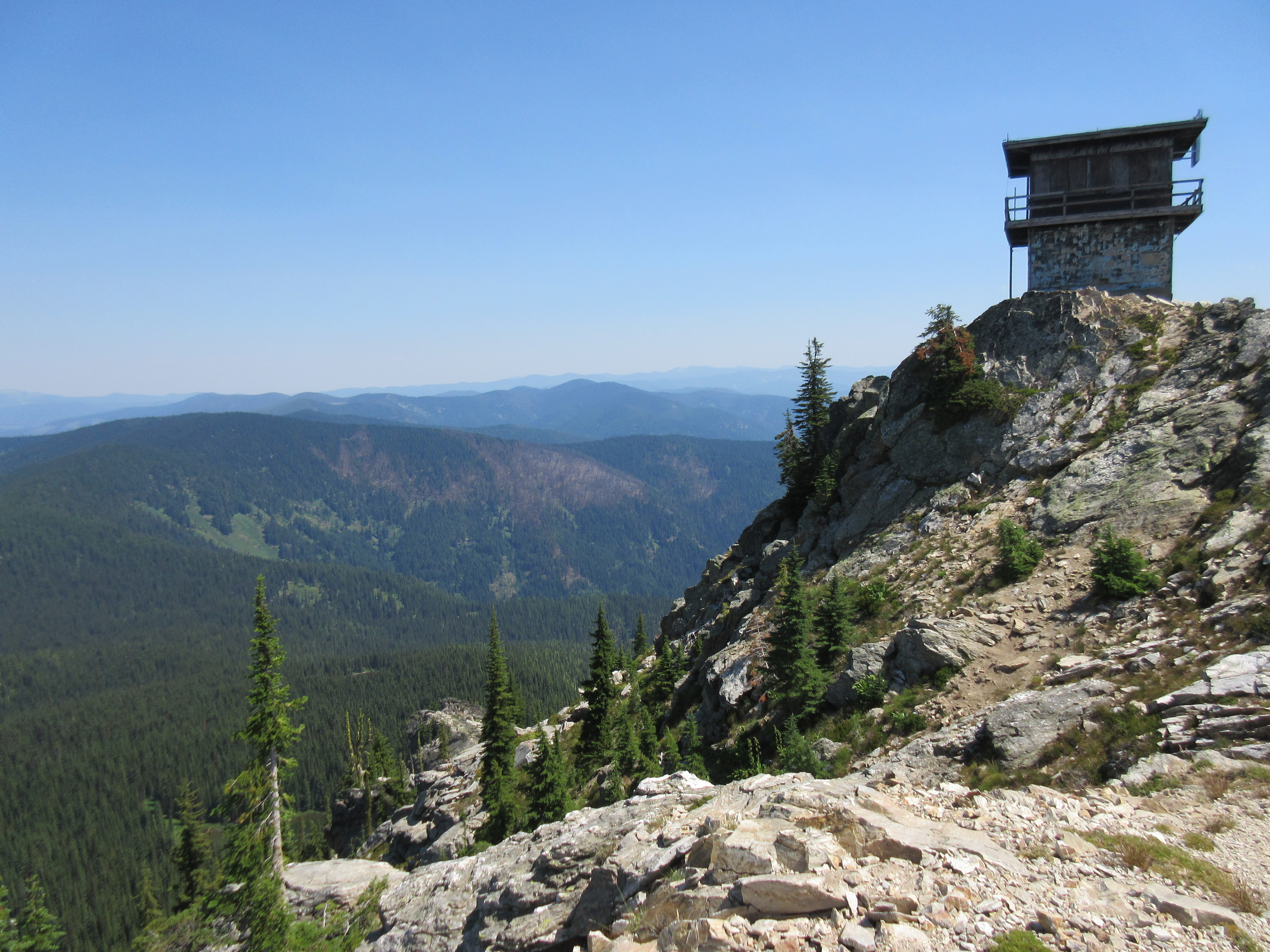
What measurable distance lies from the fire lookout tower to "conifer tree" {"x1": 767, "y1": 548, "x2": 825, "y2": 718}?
72.4 feet

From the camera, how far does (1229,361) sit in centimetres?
2517

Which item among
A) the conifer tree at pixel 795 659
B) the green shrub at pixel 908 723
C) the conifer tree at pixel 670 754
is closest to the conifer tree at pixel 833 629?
the conifer tree at pixel 795 659

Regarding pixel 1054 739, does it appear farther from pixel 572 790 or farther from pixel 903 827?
pixel 572 790

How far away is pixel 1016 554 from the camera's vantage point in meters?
23.0

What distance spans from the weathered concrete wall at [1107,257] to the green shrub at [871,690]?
23.7 meters

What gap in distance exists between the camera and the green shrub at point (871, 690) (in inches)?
858

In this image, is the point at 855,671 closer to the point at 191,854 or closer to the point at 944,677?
the point at 944,677

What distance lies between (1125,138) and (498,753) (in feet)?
163

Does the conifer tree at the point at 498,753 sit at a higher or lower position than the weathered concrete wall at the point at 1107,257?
lower

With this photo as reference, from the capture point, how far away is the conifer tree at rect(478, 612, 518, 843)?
39.4 m

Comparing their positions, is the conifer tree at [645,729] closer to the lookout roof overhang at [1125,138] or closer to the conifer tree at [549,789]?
the conifer tree at [549,789]

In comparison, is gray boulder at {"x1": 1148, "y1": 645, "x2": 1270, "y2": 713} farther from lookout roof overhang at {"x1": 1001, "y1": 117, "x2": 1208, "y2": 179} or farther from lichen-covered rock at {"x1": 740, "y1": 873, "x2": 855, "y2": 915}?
lookout roof overhang at {"x1": 1001, "y1": 117, "x2": 1208, "y2": 179}

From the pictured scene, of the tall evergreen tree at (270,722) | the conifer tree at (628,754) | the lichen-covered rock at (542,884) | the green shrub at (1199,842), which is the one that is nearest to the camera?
the green shrub at (1199,842)

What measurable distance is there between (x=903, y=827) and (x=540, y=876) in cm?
1104
